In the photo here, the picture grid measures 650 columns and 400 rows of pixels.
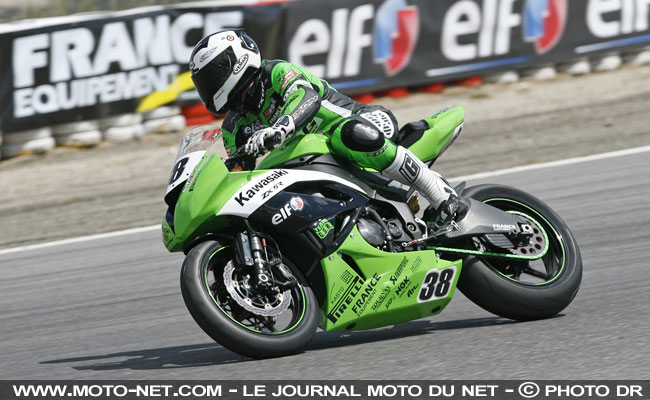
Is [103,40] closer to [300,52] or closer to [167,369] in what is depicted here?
[300,52]

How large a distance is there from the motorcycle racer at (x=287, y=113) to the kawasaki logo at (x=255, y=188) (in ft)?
0.43

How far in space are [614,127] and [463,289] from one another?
7504mm

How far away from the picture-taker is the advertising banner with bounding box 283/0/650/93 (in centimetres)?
1416

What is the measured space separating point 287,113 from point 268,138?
23cm

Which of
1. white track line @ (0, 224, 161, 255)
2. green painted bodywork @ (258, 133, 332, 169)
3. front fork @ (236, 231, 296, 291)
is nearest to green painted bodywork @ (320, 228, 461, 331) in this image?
front fork @ (236, 231, 296, 291)

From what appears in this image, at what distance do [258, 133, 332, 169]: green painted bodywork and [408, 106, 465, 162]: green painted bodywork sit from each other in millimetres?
566

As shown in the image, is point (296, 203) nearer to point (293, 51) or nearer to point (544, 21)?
point (293, 51)

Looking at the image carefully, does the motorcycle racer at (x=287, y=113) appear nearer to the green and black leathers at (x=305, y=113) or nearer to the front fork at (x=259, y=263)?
the green and black leathers at (x=305, y=113)

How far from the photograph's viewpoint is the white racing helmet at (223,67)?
4.91m

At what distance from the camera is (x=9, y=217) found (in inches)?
421

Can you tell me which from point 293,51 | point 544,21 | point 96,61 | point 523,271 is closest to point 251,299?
point 523,271

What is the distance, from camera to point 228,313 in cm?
461

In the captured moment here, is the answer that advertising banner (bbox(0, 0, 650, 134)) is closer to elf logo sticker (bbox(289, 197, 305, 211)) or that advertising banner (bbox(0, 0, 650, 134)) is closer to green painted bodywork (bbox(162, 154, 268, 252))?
green painted bodywork (bbox(162, 154, 268, 252))

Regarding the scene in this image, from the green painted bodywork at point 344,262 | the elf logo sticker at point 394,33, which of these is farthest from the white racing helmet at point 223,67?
the elf logo sticker at point 394,33
